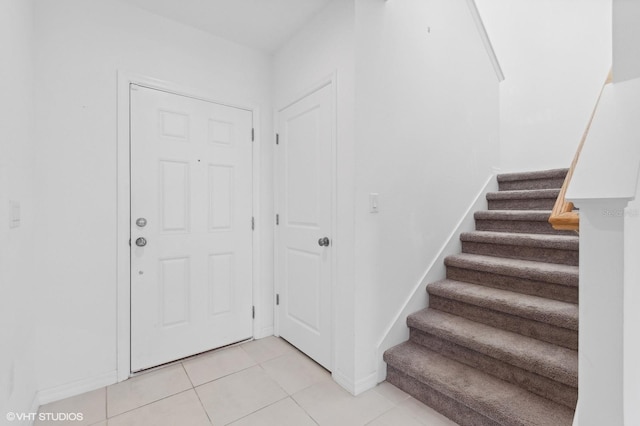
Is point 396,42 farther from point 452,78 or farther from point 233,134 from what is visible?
point 233,134

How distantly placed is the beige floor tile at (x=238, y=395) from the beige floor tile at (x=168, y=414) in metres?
0.05

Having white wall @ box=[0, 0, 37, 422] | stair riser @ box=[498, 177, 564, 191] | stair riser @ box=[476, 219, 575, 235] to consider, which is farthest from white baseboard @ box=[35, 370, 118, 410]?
stair riser @ box=[498, 177, 564, 191]

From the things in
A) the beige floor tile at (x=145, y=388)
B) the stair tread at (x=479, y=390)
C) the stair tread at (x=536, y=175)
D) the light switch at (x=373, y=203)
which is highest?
the stair tread at (x=536, y=175)

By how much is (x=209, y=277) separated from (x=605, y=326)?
224cm

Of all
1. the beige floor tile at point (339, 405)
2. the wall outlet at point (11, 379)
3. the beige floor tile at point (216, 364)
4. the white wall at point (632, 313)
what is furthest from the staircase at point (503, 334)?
the wall outlet at point (11, 379)

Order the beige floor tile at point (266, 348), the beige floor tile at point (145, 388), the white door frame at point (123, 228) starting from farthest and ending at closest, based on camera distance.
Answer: the beige floor tile at point (266, 348) < the white door frame at point (123, 228) < the beige floor tile at point (145, 388)

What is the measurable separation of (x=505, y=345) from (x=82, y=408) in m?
2.39

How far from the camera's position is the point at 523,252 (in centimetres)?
220

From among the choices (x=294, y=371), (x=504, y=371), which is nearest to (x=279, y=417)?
(x=294, y=371)

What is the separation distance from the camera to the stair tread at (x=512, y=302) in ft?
5.24

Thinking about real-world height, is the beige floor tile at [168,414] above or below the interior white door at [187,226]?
below

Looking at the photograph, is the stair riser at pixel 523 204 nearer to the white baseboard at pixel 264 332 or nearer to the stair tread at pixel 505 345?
the stair tread at pixel 505 345

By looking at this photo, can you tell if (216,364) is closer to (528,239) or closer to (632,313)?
(632,313)

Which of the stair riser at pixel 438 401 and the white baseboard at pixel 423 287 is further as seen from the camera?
the white baseboard at pixel 423 287
